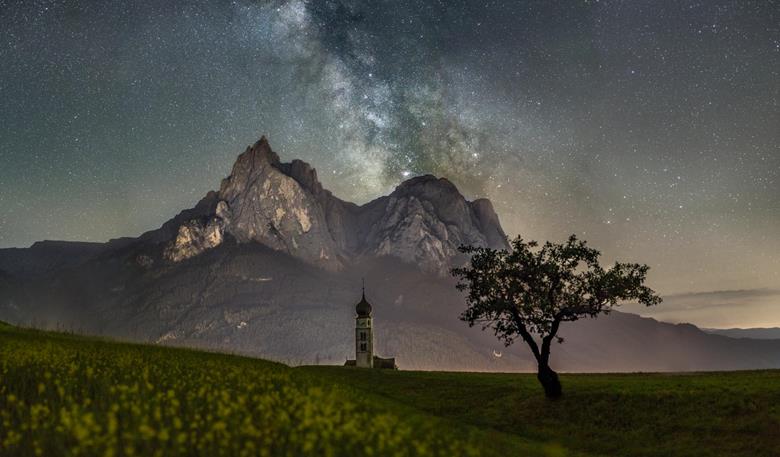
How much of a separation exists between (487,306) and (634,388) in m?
11.7

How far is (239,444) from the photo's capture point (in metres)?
14.2

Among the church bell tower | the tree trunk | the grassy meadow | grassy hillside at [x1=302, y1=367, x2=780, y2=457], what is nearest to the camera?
the grassy meadow

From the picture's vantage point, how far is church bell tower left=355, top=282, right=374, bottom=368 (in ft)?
371

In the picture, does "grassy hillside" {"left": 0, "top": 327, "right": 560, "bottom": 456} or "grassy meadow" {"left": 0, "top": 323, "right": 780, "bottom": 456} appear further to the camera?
"grassy meadow" {"left": 0, "top": 323, "right": 780, "bottom": 456}

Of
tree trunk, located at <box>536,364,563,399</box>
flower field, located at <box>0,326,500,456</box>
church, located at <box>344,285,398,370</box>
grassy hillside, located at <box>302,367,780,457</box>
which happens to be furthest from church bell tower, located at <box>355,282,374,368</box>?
flower field, located at <box>0,326,500,456</box>

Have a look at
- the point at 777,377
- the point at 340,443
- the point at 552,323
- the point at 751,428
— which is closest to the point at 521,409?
the point at 552,323

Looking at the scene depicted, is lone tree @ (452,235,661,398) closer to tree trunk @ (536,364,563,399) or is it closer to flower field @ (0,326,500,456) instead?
tree trunk @ (536,364,563,399)

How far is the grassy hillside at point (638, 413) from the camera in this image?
31.3 meters

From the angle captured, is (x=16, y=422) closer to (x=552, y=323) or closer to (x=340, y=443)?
(x=340, y=443)

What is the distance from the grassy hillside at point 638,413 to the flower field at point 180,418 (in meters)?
16.6

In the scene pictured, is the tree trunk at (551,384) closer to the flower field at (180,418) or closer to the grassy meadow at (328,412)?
the grassy meadow at (328,412)

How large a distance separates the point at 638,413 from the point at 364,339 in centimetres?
8275

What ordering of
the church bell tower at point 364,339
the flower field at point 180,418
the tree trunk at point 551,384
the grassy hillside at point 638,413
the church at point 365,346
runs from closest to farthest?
the flower field at point 180,418 → the grassy hillside at point 638,413 → the tree trunk at point 551,384 → the church at point 365,346 → the church bell tower at point 364,339

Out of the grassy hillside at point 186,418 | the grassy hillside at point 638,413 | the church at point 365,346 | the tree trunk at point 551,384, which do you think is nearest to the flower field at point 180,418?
the grassy hillside at point 186,418
